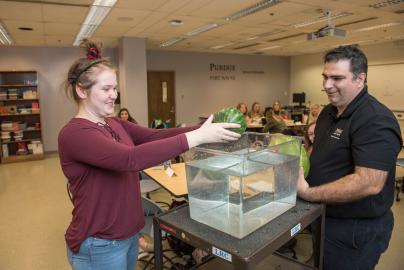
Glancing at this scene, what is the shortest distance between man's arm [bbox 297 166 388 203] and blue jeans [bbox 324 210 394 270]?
22cm

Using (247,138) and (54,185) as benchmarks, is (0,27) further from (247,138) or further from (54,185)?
(247,138)

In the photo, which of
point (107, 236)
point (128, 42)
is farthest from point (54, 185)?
point (107, 236)

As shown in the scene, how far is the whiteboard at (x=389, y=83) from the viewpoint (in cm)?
859

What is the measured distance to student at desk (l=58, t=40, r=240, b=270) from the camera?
1118 millimetres

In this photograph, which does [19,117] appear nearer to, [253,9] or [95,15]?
[95,15]

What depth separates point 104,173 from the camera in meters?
1.24

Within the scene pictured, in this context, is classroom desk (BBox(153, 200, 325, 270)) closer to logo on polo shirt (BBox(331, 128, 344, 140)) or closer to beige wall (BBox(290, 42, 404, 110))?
logo on polo shirt (BBox(331, 128, 344, 140))

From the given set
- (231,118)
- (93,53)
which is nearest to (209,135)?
(231,118)

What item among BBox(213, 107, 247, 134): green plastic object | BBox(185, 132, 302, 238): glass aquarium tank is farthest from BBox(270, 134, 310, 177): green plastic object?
BBox(213, 107, 247, 134): green plastic object

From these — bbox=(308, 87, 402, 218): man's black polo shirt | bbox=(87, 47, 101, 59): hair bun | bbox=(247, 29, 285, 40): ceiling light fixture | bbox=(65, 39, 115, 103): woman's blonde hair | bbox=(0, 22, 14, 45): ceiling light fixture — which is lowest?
bbox=(308, 87, 402, 218): man's black polo shirt

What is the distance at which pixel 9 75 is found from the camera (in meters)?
7.71

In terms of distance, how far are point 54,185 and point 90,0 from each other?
3.28 meters

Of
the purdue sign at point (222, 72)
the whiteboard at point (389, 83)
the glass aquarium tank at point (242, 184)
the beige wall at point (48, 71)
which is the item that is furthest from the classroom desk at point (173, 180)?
the whiteboard at point (389, 83)

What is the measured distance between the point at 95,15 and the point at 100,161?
15.0ft
